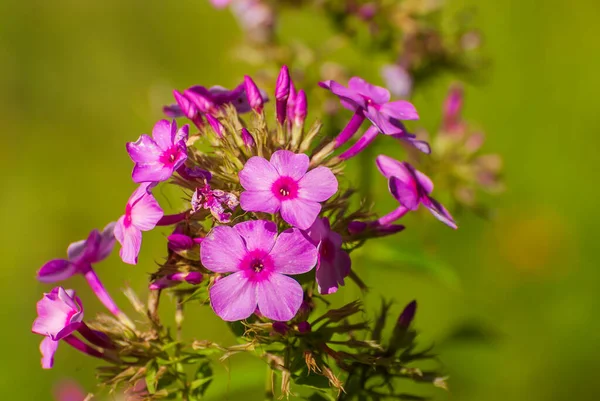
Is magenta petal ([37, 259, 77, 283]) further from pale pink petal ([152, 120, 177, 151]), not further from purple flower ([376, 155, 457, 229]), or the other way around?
purple flower ([376, 155, 457, 229])

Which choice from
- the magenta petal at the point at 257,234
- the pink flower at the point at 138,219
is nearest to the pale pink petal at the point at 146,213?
Result: the pink flower at the point at 138,219

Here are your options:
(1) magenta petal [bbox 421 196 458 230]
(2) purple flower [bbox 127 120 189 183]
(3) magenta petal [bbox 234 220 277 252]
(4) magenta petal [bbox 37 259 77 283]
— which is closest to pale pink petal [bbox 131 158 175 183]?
(2) purple flower [bbox 127 120 189 183]

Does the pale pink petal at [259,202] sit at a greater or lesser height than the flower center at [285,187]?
lesser

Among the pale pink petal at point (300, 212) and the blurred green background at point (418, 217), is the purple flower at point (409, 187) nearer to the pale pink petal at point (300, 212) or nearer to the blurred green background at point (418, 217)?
the pale pink petal at point (300, 212)

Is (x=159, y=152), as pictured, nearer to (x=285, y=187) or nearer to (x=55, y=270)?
(x=285, y=187)

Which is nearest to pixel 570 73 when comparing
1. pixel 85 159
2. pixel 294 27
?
pixel 294 27

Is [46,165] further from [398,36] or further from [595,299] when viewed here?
[595,299]
